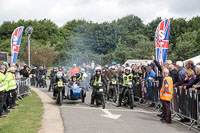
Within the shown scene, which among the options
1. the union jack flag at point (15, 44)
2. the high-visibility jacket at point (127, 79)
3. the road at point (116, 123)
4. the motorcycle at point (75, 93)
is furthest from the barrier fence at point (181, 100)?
the union jack flag at point (15, 44)

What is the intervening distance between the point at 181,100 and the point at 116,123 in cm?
253

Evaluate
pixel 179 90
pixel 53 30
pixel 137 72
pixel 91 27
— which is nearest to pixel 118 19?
pixel 91 27

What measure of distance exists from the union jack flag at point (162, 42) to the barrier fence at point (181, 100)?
125 cm

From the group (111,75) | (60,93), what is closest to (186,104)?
(60,93)

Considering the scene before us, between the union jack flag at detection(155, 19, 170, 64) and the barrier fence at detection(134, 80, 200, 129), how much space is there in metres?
1.25

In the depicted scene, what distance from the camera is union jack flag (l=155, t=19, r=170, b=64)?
13.1 meters

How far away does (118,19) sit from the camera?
90000 mm

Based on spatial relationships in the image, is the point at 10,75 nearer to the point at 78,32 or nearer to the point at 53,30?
the point at 78,32

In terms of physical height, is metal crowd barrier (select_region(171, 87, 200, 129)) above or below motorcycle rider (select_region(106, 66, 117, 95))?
below

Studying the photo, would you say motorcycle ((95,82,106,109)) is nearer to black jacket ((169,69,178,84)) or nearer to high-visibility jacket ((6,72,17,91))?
black jacket ((169,69,178,84))

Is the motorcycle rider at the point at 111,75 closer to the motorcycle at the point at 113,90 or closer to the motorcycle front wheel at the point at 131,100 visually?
the motorcycle at the point at 113,90

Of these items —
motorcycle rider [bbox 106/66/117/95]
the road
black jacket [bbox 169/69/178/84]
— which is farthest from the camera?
motorcycle rider [bbox 106/66/117/95]

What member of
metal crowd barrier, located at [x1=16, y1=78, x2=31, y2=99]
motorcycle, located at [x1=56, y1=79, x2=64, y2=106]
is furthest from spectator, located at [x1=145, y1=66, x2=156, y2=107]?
metal crowd barrier, located at [x1=16, y1=78, x2=31, y2=99]

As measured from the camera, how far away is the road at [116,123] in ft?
27.3
